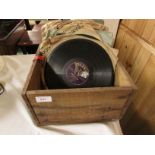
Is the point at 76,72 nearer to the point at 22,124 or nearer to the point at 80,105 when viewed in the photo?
the point at 80,105

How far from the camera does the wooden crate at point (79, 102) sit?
37 centimetres

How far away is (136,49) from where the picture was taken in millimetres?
692

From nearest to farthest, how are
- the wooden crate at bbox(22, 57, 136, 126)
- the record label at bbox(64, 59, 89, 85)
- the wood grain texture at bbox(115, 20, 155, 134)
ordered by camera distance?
the wooden crate at bbox(22, 57, 136, 126) → the record label at bbox(64, 59, 89, 85) → the wood grain texture at bbox(115, 20, 155, 134)

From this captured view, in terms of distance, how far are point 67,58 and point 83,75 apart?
0.08 m

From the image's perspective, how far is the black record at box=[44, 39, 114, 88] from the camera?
1.62ft

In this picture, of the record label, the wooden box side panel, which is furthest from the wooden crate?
the record label

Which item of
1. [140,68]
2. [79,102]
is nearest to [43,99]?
[79,102]

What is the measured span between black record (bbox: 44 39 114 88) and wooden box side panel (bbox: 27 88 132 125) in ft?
0.32

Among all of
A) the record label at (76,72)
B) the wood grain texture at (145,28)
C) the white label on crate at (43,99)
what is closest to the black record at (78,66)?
the record label at (76,72)

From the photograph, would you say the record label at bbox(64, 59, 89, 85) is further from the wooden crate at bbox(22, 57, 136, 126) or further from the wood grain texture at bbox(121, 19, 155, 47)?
the wood grain texture at bbox(121, 19, 155, 47)

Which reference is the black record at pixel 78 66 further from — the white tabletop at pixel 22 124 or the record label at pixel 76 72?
the white tabletop at pixel 22 124

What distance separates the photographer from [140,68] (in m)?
0.66

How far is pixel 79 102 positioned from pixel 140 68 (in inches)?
15.9
